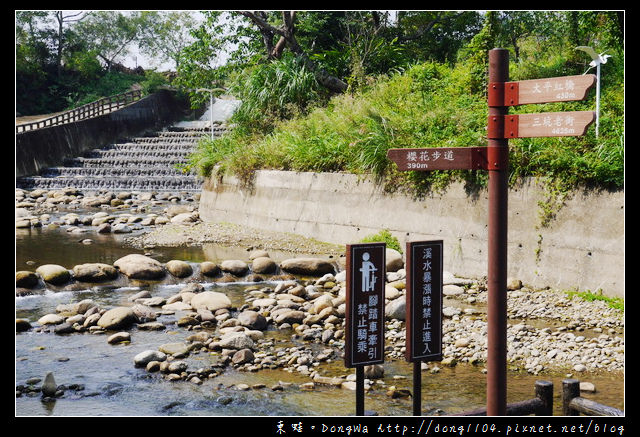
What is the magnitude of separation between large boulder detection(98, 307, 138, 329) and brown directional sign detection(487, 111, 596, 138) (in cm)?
532

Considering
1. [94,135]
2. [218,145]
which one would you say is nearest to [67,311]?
[218,145]

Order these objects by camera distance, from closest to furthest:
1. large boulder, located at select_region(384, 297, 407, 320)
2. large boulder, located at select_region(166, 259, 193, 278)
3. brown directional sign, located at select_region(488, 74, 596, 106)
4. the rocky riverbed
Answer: brown directional sign, located at select_region(488, 74, 596, 106)
the rocky riverbed
large boulder, located at select_region(384, 297, 407, 320)
large boulder, located at select_region(166, 259, 193, 278)

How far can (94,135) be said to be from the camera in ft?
94.2

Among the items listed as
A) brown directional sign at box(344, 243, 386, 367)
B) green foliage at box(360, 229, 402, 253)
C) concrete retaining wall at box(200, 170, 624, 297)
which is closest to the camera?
brown directional sign at box(344, 243, 386, 367)

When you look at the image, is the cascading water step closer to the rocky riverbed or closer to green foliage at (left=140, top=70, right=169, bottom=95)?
green foliage at (left=140, top=70, right=169, bottom=95)

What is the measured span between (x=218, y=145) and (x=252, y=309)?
964 centimetres

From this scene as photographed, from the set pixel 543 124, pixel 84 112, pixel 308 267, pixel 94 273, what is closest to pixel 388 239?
pixel 308 267

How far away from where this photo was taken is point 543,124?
16.0ft

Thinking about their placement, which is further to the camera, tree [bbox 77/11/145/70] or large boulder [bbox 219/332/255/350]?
tree [bbox 77/11/145/70]

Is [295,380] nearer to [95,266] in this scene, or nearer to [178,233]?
[95,266]

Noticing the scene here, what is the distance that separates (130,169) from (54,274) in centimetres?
1465

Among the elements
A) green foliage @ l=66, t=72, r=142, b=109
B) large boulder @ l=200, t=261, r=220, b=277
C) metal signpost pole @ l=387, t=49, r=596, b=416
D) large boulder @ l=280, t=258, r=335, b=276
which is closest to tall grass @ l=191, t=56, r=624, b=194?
large boulder @ l=280, t=258, r=335, b=276

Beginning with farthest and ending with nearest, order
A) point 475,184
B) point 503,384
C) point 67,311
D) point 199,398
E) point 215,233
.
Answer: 1. point 215,233
2. point 475,184
3. point 67,311
4. point 199,398
5. point 503,384

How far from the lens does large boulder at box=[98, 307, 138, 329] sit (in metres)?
8.39
